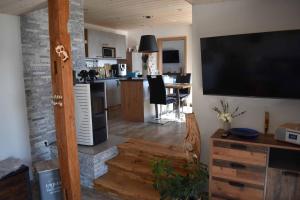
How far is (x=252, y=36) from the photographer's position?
2.24m

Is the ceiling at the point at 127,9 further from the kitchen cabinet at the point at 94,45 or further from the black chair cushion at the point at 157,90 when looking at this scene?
the black chair cushion at the point at 157,90

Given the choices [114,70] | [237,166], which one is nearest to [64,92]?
[237,166]

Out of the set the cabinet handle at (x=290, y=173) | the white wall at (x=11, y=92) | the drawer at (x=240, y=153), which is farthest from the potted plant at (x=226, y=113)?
the white wall at (x=11, y=92)

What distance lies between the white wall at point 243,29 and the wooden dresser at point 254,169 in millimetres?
278

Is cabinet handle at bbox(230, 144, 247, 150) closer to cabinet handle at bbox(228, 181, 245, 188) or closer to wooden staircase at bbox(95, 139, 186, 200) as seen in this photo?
cabinet handle at bbox(228, 181, 245, 188)

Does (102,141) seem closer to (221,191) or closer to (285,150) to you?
(221,191)

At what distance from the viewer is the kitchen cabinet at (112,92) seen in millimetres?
5916

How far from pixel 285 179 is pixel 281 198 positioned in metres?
0.19

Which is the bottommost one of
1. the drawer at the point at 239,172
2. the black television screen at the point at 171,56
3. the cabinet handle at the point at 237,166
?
the drawer at the point at 239,172

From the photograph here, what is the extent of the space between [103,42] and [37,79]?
3.14m

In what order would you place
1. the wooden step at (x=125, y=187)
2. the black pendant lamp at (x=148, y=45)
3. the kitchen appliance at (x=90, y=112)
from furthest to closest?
the black pendant lamp at (x=148, y=45) < the kitchen appliance at (x=90, y=112) < the wooden step at (x=125, y=187)

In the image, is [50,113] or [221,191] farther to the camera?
[50,113]

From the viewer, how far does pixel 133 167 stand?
120 inches

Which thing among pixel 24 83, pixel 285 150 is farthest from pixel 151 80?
pixel 285 150
